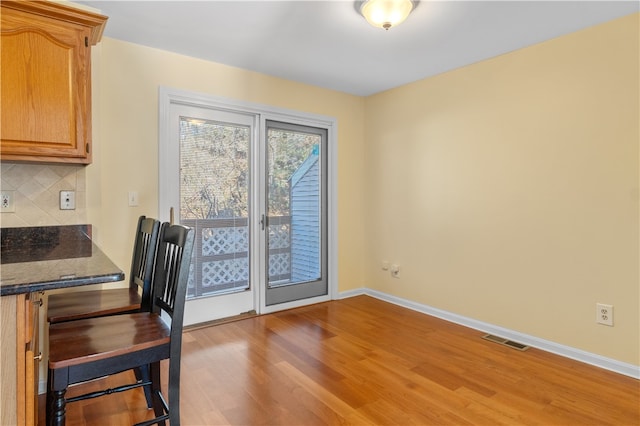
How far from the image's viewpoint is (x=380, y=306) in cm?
386

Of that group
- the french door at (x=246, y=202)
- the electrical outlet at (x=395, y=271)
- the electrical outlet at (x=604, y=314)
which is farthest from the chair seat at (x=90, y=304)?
the electrical outlet at (x=604, y=314)

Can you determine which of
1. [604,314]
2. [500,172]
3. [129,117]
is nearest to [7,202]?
[129,117]

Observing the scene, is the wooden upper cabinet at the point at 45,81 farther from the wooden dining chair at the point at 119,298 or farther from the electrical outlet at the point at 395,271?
the electrical outlet at the point at 395,271

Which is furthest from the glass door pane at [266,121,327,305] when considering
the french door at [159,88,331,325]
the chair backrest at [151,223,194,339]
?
the chair backrest at [151,223,194,339]

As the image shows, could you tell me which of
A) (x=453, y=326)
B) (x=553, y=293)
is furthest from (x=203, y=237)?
(x=553, y=293)

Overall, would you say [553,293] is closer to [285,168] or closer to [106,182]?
[285,168]

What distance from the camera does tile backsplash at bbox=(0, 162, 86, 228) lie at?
83.1 inches

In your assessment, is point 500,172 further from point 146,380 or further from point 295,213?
point 146,380

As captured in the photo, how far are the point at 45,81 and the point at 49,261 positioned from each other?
1201mm

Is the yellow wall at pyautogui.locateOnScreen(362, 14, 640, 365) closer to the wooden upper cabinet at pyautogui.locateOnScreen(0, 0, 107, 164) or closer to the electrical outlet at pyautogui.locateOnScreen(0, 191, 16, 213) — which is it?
the wooden upper cabinet at pyautogui.locateOnScreen(0, 0, 107, 164)

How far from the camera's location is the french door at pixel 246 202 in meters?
3.16

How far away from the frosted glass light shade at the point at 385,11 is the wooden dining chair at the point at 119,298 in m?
1.79

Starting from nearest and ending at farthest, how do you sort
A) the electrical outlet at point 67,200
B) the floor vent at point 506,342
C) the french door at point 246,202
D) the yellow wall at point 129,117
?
the electrical outlet at point 67,200 → the yellow wall at point 129,117 → the floor vent at point 506,342 → the french door at point 246,202

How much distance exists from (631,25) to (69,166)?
377cm
